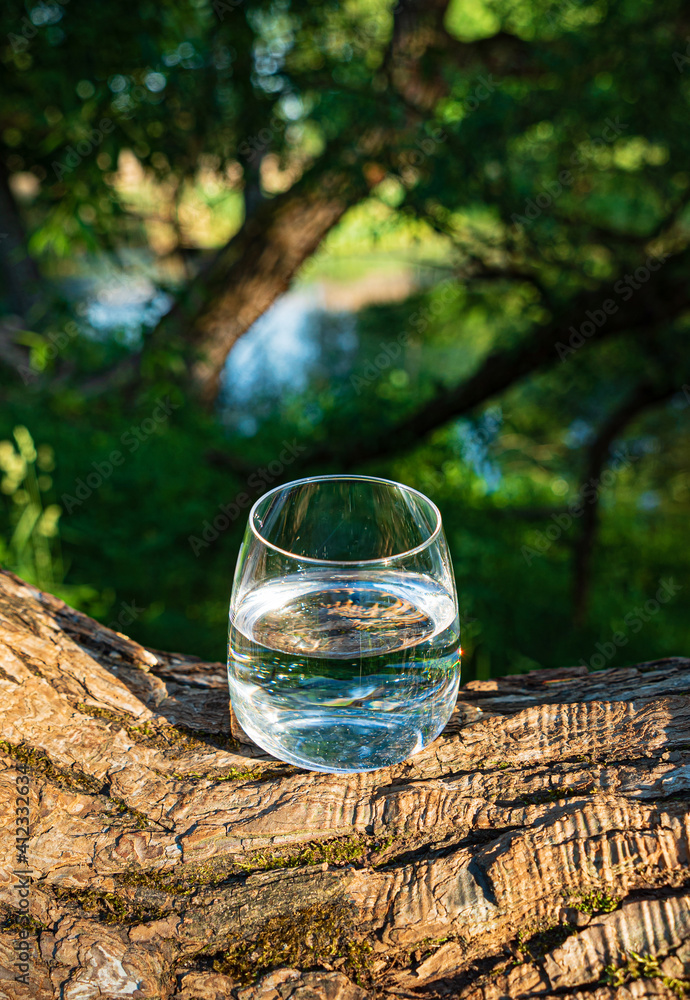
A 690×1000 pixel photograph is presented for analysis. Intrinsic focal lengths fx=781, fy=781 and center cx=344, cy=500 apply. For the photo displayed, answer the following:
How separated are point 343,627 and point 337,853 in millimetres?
350

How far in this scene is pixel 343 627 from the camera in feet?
4.34

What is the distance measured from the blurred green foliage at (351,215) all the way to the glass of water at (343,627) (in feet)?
6.61

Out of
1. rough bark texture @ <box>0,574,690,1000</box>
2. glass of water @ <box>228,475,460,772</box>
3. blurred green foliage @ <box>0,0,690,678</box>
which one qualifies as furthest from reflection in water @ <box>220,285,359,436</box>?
rough bark texture @ <box>0,574,690,1000</box>

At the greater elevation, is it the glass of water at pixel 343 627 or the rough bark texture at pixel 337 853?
the glass of water at pixel 343 627

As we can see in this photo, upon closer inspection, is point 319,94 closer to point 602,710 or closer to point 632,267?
point 632,267

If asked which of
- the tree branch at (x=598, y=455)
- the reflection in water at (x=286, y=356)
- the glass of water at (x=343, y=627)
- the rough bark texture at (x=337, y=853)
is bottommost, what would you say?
the reflection in water at (x=286, y=356)

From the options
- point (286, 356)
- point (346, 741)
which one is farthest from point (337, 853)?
point (286, 356)

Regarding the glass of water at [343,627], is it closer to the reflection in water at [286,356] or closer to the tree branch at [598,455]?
the tree branch at [598,455]

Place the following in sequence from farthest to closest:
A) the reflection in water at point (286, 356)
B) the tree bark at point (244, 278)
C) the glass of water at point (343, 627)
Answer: the reflection in water at point (286, 356) → the tree bark at point (244, 278) → the glass of water at point (343, 627)

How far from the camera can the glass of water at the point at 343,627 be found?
121 centimetres

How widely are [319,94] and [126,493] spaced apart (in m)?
2.33

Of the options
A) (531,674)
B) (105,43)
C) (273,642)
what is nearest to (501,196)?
(105,43)

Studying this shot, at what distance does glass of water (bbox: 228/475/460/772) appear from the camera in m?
1.21

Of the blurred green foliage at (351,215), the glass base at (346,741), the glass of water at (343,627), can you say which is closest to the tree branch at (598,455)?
the blurred green foliage at (351,215)
